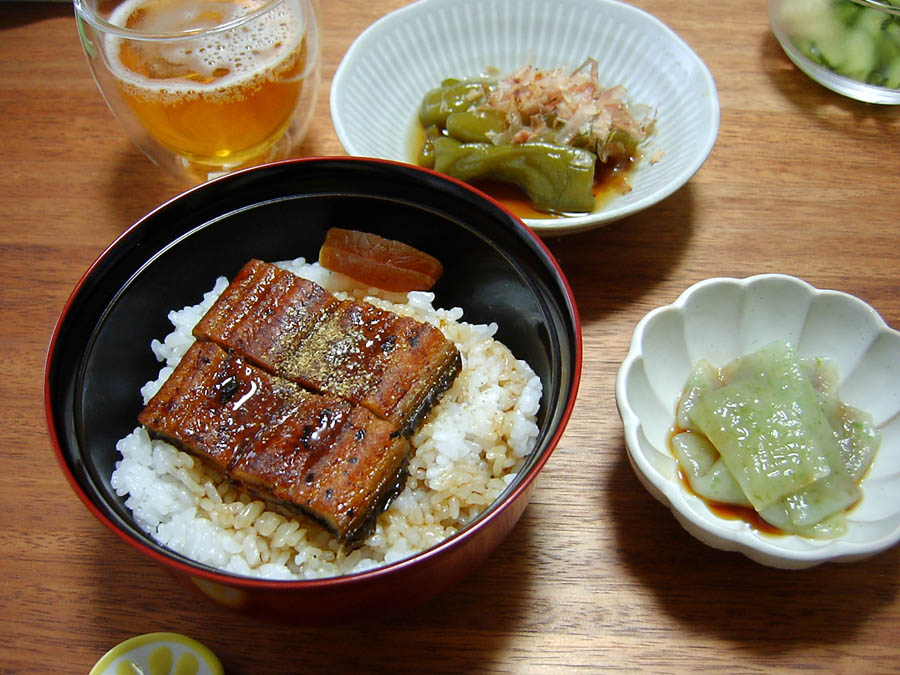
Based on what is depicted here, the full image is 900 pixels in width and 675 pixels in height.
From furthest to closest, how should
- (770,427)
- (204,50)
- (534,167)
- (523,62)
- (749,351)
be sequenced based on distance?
(523,62) → (534,167) → (204,50) → (749,351) → (770,427)

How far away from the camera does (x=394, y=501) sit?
1.52 meters

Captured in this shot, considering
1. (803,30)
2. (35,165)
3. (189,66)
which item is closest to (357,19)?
(189,66)

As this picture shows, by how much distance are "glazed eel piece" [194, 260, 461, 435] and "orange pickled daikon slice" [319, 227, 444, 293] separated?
14cm

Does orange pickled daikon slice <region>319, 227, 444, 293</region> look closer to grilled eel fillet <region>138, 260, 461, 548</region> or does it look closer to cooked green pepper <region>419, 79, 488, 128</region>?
grilled eel fillet <region>138, 260, 461, 548</region>

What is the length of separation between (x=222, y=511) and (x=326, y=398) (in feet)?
1.02

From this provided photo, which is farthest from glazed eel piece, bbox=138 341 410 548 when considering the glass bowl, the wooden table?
the glass bowl

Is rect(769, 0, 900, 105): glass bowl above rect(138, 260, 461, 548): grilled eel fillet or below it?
above

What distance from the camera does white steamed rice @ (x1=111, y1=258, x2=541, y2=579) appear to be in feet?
4.71

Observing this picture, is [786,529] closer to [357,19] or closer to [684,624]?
[684,624]

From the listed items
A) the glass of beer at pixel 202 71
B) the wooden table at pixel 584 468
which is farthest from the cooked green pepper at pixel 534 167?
the glass of beer at pixel 202 71

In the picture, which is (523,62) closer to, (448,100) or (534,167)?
(448,100)

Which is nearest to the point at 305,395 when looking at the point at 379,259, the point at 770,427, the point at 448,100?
the point at 379,259

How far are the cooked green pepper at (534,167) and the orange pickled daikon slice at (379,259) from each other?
2.00ft

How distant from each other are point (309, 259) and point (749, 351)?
1.19m
